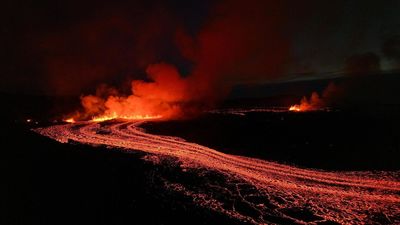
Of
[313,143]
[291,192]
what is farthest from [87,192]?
[313,143]

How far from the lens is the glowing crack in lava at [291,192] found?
1348 cm

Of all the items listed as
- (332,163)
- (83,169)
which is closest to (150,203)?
(83,169)

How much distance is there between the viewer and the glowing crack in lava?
13.5 meters

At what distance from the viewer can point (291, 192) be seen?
16484 millimetres

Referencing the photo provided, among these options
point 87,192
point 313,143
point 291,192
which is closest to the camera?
point 87,192

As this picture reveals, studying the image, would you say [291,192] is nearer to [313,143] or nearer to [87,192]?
[87,192]

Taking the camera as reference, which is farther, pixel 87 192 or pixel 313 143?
pixel 313 143

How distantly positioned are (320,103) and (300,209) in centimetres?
8897

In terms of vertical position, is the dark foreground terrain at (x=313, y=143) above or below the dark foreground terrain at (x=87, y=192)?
above

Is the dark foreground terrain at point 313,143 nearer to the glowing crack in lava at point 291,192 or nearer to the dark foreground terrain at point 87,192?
the glowing crack in lava at point 291,192

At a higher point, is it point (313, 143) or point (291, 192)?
point (313, 143)

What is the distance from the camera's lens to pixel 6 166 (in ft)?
60.2

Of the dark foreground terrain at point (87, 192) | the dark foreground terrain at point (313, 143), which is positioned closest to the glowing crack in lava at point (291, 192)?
the dark foreground terrain at point (87, 192)

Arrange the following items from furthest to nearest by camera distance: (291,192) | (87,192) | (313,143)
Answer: (313,143) → (291,192) → (87,192)
